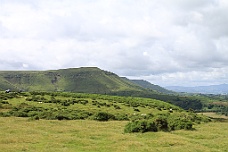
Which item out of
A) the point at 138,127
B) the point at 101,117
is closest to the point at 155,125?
the point at 138,127

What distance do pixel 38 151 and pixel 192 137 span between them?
1852 centimetres

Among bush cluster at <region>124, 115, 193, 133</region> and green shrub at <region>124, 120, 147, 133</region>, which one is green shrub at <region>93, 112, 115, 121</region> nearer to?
bush cluster at <region>124, 115, 193, 133</region>

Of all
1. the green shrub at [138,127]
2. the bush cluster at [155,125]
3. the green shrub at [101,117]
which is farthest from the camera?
the green shrub at [101,117]

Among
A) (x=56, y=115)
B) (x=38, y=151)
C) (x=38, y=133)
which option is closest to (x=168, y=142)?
(x=38, y=151)

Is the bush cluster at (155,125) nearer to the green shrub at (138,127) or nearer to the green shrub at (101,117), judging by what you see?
the green shrub at (138,127)

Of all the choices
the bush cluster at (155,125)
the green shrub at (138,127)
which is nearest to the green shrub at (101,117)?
the bush cluster at (155,125)

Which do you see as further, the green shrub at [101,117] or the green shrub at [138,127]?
the green shrub at [101,117]

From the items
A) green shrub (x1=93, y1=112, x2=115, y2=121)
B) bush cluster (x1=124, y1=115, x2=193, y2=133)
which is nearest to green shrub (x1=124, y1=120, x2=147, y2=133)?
bush cluster (x1=124, y1=115, x2=193, y2=133)

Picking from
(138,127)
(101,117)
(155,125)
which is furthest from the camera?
(101,117)

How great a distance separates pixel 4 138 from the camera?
2633 centimetres

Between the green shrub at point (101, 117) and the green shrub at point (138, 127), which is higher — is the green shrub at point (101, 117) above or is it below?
below

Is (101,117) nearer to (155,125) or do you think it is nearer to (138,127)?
(155,125)

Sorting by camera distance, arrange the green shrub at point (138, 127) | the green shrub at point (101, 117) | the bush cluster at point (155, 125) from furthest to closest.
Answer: the green shrub at point (101, 117)
the bush cluster at point (155, 125)
the green shrub at point (138, 127)

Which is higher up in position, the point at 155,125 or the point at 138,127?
the point at 155,125
